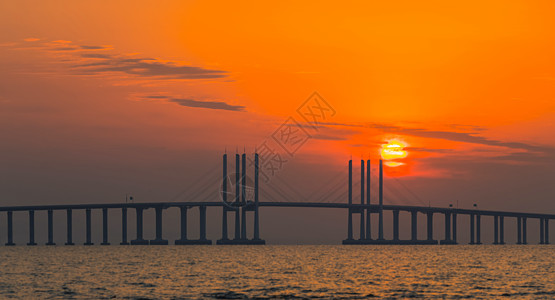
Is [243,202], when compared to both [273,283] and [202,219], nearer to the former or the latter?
[202,219]

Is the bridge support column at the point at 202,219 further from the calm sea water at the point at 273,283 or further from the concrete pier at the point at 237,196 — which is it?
the calm sea water at the point at 273,283

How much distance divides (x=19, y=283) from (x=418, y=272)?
32.8 meters

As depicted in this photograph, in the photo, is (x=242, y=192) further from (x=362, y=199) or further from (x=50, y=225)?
(x=50, y=225)

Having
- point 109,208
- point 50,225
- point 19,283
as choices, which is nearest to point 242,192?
point 109,208

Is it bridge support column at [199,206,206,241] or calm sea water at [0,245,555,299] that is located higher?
calm sea water at [0,245,555,299]

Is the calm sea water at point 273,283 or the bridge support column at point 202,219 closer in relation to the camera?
the calm sea water at point 273,283

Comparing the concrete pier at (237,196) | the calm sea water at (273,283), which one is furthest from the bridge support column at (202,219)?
the calm sea water at (273,283)

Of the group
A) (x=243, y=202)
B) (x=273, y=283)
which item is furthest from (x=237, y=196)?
(x=273, y=283)

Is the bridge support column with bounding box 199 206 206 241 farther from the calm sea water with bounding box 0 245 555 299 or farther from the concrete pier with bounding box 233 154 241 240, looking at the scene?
the calm sea water with bounding box 0 245 555 299

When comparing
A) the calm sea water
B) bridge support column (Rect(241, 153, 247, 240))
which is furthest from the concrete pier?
the calm sea water

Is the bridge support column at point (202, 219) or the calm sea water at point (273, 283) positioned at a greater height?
the calm sea water at point (273, 283)

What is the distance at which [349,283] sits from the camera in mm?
64125

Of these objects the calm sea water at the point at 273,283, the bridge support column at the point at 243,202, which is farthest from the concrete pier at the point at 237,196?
the calm sea water at the point at 273,283

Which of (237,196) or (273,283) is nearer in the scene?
(273,283)
